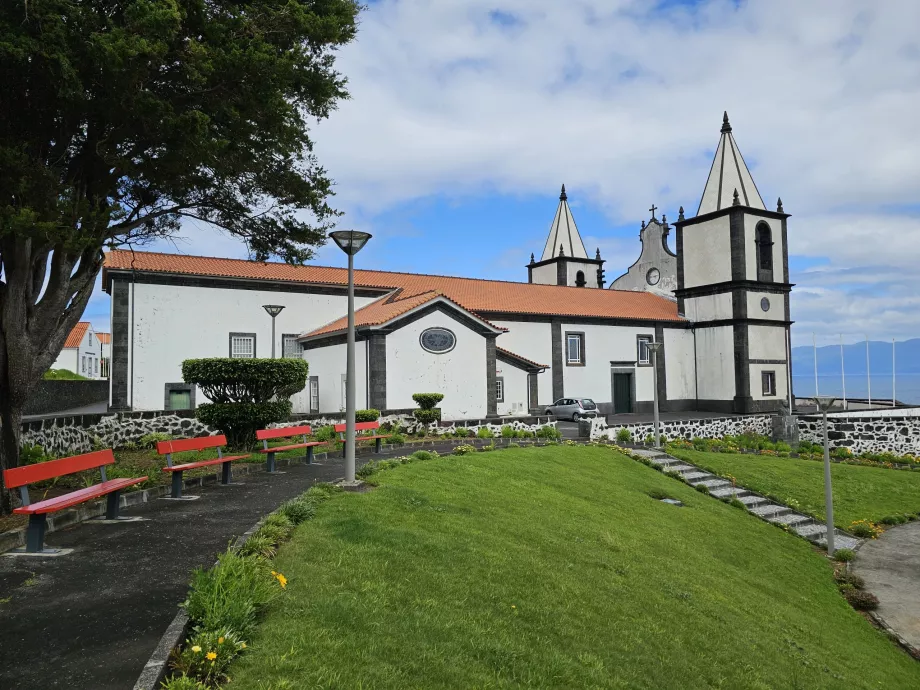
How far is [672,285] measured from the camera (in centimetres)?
4056

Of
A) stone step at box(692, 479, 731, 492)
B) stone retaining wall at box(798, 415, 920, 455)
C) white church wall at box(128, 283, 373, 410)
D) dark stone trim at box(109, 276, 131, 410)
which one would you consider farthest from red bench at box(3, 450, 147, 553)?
stone retaining wall at box(798, 415, 920, 455)

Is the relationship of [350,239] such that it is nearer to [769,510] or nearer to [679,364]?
[769,510]

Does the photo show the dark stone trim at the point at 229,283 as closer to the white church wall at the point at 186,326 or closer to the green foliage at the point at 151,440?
the white church wall at the point at 186,326

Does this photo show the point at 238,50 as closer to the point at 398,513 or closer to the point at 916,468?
the point at 398,513

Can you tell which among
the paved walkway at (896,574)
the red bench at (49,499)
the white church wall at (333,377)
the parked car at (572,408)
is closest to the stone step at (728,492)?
the paved walkway at (896,574)

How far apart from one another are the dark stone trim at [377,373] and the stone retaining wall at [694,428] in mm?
7437

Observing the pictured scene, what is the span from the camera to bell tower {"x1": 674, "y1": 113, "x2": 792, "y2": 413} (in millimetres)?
35375

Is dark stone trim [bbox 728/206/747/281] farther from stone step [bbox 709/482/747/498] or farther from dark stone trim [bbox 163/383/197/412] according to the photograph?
dark stone trim [bbox 163/383/197/412]

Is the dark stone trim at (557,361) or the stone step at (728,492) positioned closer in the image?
the stone step at (728,492)

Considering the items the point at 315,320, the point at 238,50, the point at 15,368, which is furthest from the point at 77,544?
the point at 315,320

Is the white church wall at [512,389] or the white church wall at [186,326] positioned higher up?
the white church wall at [186,326]

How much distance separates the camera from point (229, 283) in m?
26.0

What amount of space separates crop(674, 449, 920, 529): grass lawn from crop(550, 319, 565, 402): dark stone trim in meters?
12.4

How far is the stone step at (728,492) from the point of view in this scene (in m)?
16.4
